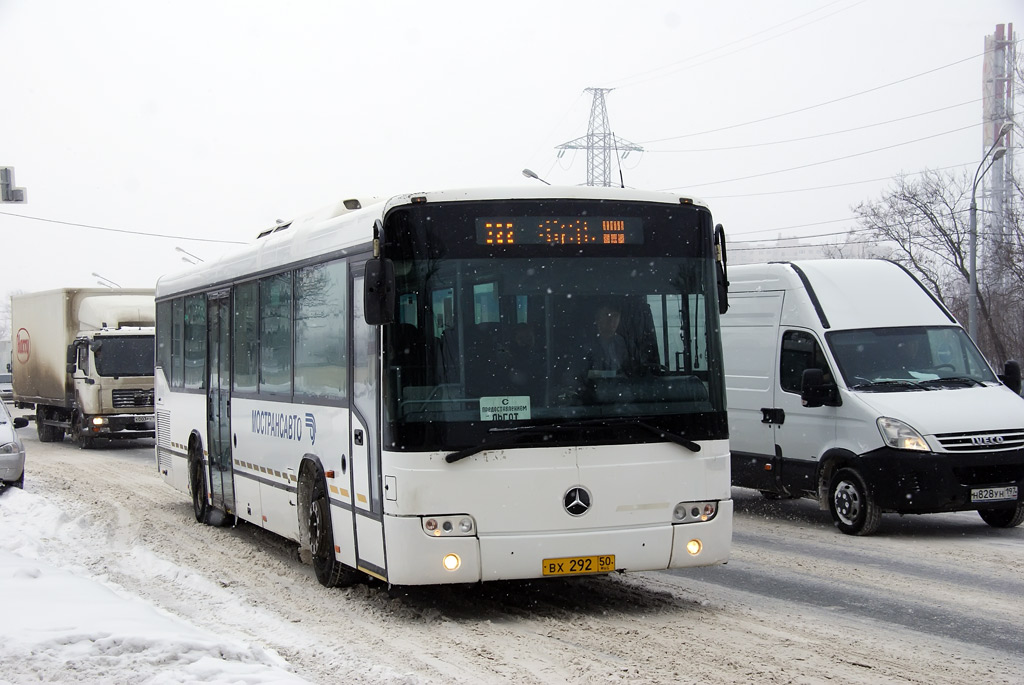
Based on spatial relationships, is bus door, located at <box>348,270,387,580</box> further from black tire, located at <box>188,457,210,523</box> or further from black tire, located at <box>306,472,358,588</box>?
black tire, located at <box>188,457,210,523</box>

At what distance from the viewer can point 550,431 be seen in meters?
8.59

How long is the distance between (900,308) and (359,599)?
754 cm

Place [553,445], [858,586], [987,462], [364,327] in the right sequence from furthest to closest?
[987,462] < [858,586] < [364,327] < [553,445]

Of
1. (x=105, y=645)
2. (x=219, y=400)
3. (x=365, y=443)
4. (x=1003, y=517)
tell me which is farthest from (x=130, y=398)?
(x=105, y=645)

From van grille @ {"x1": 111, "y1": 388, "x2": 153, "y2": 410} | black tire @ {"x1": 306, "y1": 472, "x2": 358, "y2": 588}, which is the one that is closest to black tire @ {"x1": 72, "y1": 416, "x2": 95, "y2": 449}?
van grille @ {"x1": 111, "y1": 388, "x2": 153, "y2": 410}

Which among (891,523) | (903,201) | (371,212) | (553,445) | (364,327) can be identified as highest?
(903,201)

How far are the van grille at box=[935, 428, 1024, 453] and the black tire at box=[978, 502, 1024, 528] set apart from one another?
809 mm

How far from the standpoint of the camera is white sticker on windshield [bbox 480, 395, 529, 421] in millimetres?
8508

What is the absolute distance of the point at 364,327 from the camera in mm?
9328

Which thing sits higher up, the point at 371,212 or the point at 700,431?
the point at 371,212

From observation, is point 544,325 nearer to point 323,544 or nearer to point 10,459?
point 323,544

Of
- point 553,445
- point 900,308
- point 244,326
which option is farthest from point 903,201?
point 553,445

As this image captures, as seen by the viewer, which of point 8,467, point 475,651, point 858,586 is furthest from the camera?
point 8,467

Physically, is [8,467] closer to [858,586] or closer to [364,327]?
[364,327]
